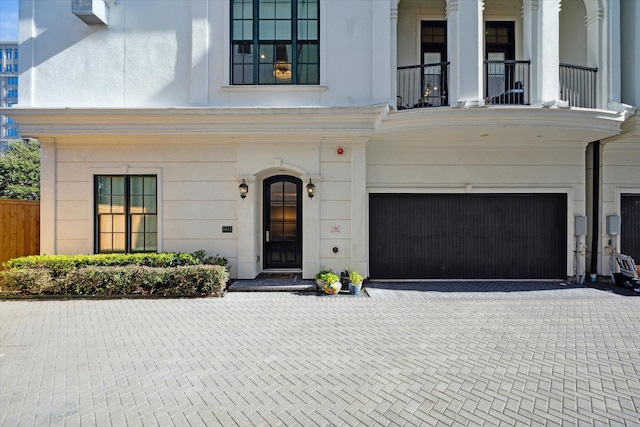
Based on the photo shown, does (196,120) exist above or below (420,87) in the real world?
below

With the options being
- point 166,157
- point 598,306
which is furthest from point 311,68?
point 598,306

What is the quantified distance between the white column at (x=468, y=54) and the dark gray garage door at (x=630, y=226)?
5.94 m

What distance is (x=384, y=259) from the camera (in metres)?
9.42

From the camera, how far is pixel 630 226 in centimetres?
955

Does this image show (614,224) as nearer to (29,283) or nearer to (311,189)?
(311,189)

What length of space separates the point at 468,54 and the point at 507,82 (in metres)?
1.86

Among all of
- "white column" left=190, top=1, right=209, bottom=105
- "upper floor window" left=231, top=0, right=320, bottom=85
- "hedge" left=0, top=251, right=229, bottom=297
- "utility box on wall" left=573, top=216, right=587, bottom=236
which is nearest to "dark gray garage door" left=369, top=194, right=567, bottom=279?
"utility box on wall" left=573, top=216, right=587, bottom=236

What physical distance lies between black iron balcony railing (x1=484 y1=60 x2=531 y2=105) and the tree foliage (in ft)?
108

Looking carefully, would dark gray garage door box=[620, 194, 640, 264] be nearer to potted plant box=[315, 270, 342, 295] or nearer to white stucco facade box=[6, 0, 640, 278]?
white stucco facade box=[6, 0, 640, 278]

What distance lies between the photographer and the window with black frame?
9.12 meters

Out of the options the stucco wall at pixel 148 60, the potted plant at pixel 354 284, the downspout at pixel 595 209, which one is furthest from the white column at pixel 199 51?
the downspout at pixel 595 209

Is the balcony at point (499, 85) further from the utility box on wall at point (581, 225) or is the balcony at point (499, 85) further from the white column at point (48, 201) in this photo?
the white column at point (48, 201)

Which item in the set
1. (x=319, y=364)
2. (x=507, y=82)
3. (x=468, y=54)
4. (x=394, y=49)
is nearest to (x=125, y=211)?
(x=319, y=364)

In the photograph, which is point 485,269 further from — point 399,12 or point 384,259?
point 399,12
